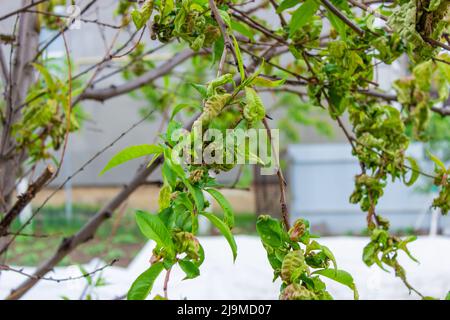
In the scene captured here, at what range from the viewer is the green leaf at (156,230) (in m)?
0.29

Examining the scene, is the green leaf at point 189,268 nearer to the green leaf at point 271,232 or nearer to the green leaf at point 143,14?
the green leaf at point 271,232

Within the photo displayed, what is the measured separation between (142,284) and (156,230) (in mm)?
30

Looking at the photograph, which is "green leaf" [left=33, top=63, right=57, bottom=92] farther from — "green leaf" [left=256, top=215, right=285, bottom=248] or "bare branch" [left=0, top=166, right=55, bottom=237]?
"green leaf" [left=256, top=215, right=285, bottom=248]

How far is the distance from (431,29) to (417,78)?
336 millimetres

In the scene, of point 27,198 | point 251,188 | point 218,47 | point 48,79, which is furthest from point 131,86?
point 251,188

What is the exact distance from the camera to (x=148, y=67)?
115cm

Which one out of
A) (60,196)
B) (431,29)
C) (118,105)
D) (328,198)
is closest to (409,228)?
(328,198)

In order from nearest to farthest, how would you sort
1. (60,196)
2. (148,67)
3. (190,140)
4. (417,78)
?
Answer: (190,140), (417,78), (148,67), (60,196)

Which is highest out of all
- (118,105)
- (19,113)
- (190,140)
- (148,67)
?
(118,105)

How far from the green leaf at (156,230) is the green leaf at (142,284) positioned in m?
0.02

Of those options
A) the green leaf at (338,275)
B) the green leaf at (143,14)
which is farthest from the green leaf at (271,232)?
the green leaf at (143,14)

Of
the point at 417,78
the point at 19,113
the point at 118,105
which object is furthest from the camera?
the point at 118,105
